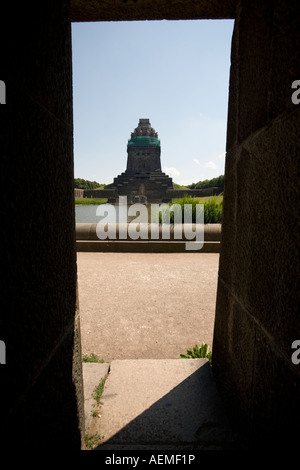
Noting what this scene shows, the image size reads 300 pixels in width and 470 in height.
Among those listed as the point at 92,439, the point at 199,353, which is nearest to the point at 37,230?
the point at 92,439

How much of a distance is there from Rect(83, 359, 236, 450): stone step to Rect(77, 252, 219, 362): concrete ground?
45 cm

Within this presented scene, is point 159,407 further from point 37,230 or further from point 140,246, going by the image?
point 140,246

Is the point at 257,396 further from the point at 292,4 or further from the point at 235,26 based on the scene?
the point at 235,26

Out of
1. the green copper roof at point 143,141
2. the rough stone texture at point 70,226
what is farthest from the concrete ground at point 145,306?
the green copper roof at point 143,141

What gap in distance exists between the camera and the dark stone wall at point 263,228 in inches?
38.4

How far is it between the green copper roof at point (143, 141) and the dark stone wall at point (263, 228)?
59.8 m

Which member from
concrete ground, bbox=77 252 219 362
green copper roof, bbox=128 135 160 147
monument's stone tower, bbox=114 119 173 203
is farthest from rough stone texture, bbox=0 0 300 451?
green copper roof, bbox=128 135 160 147

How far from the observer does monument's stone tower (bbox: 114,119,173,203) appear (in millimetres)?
49375

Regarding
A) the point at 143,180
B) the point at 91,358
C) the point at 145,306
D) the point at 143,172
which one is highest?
the point at 143,172

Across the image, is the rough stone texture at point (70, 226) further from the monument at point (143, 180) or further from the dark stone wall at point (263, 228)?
the monument at point (143, 180)

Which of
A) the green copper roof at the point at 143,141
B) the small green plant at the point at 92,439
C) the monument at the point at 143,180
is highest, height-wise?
the green copper roof at the point at 143,141

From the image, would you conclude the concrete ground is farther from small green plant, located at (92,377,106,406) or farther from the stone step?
small green plant, located at (92,377,106,406)

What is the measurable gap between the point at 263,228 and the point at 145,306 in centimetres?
299

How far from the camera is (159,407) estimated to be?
192 centimetres
